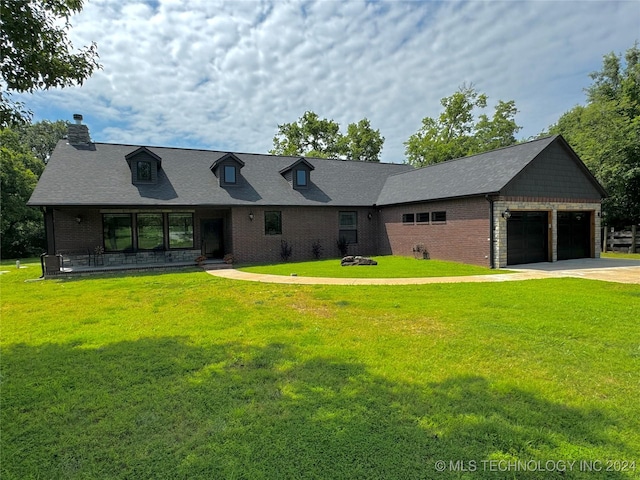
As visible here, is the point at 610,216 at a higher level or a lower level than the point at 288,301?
higher

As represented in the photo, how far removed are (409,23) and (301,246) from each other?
11354mm

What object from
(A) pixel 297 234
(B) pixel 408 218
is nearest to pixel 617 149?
(B) pixel 408 218

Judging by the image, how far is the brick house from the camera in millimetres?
14438

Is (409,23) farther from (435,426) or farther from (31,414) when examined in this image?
(31,414)

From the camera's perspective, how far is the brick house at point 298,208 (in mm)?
14438

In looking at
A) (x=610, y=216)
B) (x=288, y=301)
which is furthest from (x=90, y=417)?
(x=610, y=216)

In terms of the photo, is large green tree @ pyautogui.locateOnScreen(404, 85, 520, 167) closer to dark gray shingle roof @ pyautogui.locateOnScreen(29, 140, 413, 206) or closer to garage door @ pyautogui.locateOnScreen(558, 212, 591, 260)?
dark gray shingle roof @ pyautogui.locateOnScreen(29, 140, 413, 206)

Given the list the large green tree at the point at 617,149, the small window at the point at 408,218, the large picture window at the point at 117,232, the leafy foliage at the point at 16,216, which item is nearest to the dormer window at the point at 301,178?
the small window at the point at 408,218

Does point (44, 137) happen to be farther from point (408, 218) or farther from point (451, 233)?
point (451, 233)

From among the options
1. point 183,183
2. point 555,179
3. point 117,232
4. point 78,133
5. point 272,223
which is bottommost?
point 117,232

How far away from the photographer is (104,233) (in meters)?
15.6

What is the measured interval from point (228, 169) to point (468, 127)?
103 ft

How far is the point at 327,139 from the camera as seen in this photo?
41906 mm

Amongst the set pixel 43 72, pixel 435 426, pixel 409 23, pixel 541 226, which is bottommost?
pixel 435 426
